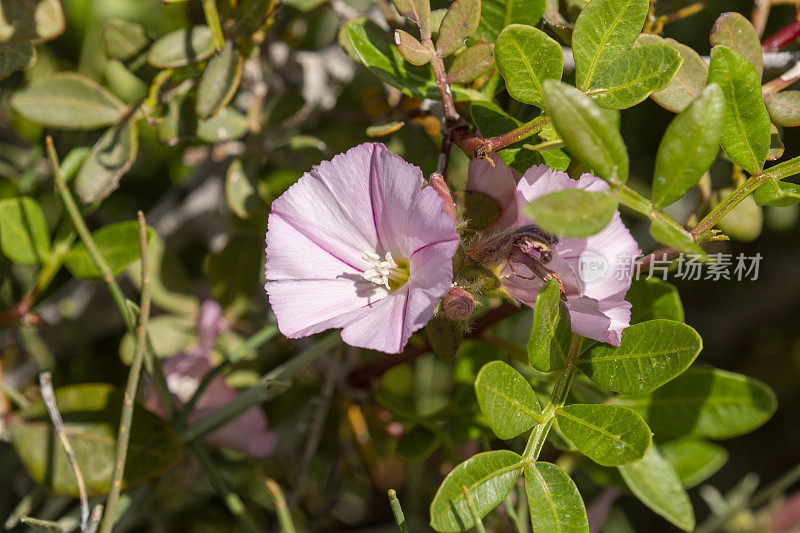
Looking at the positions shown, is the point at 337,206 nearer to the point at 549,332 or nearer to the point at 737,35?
the point at 549,332

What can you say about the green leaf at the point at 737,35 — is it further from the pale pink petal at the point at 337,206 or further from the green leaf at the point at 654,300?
the pale pink petal at the point at 337,206

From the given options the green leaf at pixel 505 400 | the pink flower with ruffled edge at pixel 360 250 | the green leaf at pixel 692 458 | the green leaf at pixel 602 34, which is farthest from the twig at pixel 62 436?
the green leaf at pixel 692 458

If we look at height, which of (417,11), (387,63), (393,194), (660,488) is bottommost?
(660,488)

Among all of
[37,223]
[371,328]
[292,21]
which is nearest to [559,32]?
[371,328]

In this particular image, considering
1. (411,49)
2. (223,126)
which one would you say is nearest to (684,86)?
(411,49)

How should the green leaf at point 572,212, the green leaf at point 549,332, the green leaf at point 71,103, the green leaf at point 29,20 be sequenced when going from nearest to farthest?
the green leaf at point 572,212 < the green leaf at point 549,332 < the green leaf at point 29,20 < the green leaf at point 71,103
